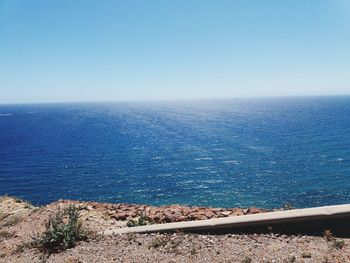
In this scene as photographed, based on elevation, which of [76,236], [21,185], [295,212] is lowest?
[21,185]

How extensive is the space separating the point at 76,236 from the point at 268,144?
6327cm

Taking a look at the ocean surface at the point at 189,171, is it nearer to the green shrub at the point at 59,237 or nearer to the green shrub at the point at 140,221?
the green shrub at the point at 140,221

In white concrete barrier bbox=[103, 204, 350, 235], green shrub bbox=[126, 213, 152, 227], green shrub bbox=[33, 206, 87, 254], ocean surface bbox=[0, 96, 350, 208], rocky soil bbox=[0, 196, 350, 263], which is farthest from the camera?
ocean surface bbox=[0, 96, 350, 208]

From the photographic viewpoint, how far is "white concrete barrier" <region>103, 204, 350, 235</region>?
946cm

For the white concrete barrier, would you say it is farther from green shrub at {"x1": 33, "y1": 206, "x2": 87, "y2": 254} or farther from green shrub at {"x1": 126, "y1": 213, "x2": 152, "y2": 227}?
green shrub at {"x1": 33, "y1": 206, "x2": 87, "y2": 254}

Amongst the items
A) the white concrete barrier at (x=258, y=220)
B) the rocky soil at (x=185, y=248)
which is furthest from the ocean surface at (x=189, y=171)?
the rocky soil at (x=185, y=248)

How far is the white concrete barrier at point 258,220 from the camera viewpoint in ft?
31.0

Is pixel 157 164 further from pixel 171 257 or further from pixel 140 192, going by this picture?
pixel 171 257

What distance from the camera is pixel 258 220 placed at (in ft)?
32.2

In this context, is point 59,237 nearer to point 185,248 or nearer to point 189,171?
point 185,248

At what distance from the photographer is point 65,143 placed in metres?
78.2

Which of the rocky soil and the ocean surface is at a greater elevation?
the rocky soil

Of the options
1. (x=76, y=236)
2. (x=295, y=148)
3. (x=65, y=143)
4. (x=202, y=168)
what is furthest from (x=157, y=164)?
(x=76, y=236)

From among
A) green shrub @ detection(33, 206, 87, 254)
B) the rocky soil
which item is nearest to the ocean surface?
the rocky soil
